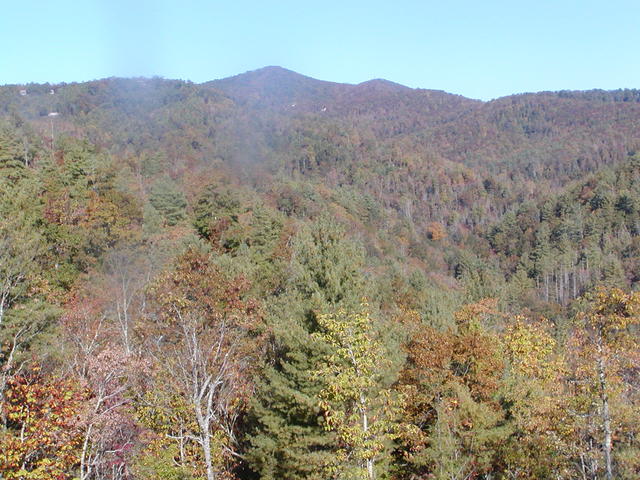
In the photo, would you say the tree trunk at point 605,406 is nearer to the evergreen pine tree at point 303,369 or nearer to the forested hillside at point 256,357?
the forested hillside at point 256,357

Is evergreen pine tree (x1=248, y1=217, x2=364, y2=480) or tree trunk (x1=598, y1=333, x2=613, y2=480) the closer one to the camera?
tree trunk (x1=598, y1=333, x2=613, y2=480)

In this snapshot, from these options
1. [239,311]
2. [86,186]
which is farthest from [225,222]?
[239,311]

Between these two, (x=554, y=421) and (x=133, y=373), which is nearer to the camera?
(x=554, y=421)

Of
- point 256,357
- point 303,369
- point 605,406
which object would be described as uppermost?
point 605,406

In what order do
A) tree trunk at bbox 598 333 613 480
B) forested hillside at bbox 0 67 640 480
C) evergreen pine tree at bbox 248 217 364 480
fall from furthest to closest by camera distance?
evergreen pine tree at bbox 248 217 364 480 → forested hillside at bbox 0 67 640 480 → tree trunk at bbox 598 333 613 480

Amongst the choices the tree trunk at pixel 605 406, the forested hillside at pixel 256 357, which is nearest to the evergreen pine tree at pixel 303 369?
the forested hillside at pixel 256 357

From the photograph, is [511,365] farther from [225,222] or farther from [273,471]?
[225,222]

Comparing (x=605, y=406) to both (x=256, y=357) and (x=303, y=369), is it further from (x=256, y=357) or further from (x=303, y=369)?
(x=256, y=357)

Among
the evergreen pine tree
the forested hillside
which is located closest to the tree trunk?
the forested hillside

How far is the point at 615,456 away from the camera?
386 inches

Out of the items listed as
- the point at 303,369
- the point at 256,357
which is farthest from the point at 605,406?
the point at 256,357

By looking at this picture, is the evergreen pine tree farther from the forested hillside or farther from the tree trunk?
the tree trunk

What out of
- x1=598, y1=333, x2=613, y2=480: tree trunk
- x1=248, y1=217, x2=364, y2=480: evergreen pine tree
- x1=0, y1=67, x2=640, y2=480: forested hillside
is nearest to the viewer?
x1=598, y1=333, x2=613, y2=480: tree trunk

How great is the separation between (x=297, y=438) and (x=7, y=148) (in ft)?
109
